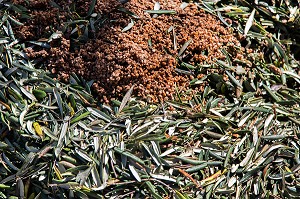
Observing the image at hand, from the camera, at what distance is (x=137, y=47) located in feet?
10.3

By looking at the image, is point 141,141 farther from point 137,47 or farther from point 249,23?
point 249,23

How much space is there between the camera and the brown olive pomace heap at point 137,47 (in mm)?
3092

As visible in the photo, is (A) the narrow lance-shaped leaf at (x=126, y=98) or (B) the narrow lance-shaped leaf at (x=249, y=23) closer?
(A) the narrow lance-shaped leaf at (x=126, y=98)

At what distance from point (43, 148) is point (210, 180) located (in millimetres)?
900

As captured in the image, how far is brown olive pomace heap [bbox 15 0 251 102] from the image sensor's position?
3.09m

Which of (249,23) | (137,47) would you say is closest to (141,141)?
(137,47)

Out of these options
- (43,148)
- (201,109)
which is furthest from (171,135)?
(43,148)

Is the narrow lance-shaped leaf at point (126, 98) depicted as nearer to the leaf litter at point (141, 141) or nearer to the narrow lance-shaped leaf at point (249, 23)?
the leaf litter at point (141, 141)

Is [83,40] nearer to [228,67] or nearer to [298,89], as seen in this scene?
[228,67]

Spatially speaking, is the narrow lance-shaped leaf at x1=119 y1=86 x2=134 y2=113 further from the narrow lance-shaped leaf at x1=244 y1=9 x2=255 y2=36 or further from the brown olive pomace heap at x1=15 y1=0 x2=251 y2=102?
the narrow lance-shaped leaf at x1=244 y1=9 x2=255 y2=36

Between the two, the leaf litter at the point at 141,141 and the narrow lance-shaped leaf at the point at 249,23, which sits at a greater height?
the narrow lance-shaped leaf at the point at 249,23

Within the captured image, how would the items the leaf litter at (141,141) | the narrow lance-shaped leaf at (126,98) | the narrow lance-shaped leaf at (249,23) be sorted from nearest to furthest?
the leaf litter at (141,141) → the narrow lance-shaped leaf at (126,98) → the narrow lance-shaped leaf at (249,23)

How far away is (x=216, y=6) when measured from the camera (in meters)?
3.49

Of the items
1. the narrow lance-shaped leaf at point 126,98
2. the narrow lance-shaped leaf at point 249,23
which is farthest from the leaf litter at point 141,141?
the narrow lance-shaped leaf at point 249,23
